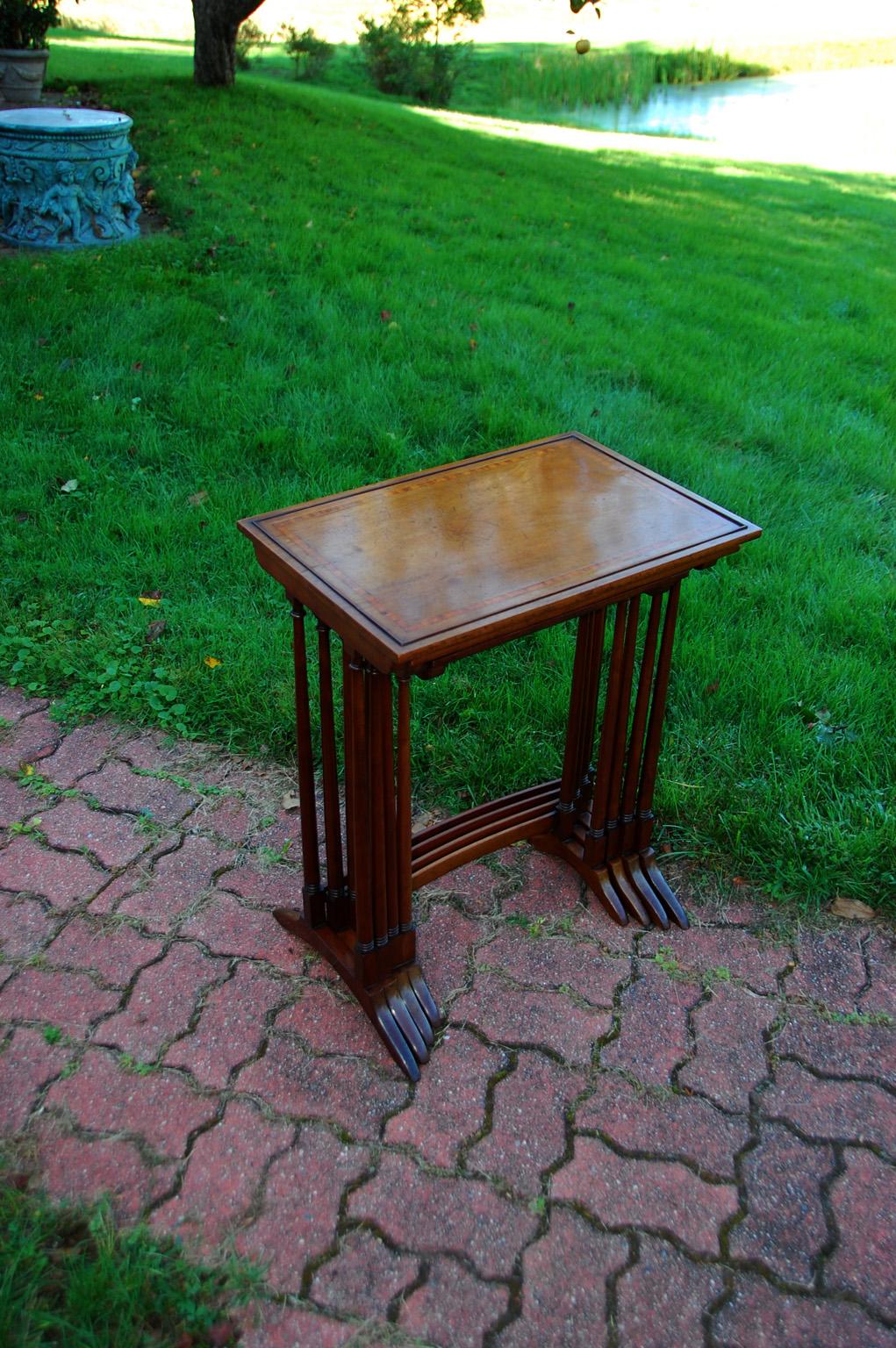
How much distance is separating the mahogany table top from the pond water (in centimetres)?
1119

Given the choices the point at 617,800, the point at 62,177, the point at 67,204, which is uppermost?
the point at 62,177

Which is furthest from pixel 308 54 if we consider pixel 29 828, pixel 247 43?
pixel 29 828

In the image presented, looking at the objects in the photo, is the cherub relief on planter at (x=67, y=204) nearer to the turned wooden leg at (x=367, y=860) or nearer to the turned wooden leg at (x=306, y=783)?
the turned wooden leg at (x=306, y=783)

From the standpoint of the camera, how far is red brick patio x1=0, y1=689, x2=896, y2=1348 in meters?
1.91

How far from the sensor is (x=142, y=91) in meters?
8.78

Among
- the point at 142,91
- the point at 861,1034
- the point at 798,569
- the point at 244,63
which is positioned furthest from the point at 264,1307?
the point at 244,63

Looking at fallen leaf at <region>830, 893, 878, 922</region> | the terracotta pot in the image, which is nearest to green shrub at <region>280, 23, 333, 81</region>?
the terracotta pot

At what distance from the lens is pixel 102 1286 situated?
6.00ft

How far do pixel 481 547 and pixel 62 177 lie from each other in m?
5.32

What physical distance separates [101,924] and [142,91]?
8.45 meters

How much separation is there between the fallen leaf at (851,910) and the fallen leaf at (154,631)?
229 centimetres

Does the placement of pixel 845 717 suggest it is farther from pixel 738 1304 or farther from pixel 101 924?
pixel 101 924

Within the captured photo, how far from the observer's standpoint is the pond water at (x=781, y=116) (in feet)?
42.9

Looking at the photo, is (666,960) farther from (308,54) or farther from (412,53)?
(308,54)
